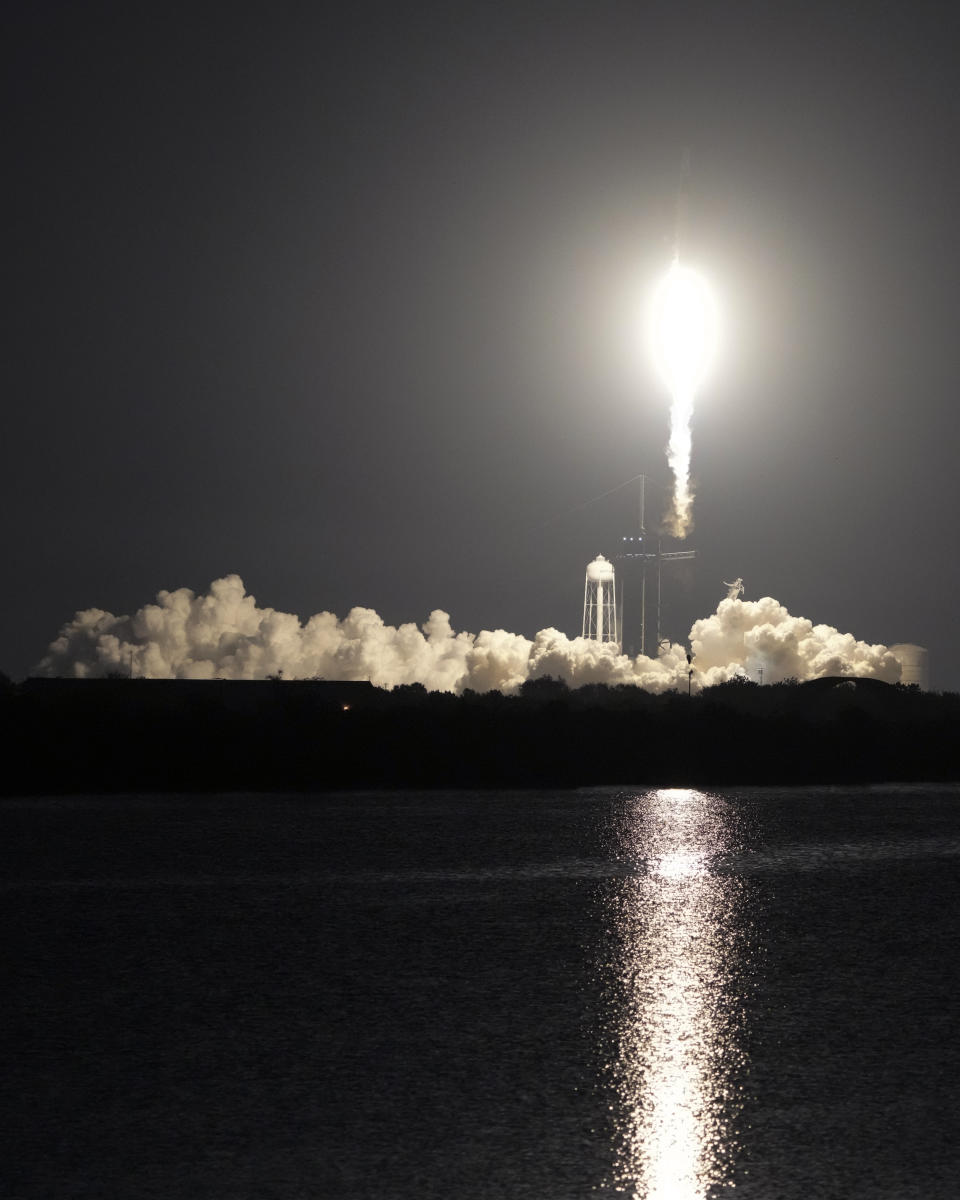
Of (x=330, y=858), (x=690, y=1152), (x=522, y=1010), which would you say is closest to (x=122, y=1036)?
(x=522, y=1010)

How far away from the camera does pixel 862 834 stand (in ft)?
59.7

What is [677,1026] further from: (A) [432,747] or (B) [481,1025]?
Answer: (A) [432,747]

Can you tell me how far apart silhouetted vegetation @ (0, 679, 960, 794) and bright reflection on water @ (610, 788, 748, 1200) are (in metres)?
14.7

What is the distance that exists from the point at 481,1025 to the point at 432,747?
2385cm

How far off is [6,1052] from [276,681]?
56316mm

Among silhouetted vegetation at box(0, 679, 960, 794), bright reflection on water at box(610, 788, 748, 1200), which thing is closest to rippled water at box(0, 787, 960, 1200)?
bright reflection on water at box(610, 788, 748, 1200)

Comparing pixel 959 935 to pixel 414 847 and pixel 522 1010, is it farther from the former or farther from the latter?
pixel 414 847

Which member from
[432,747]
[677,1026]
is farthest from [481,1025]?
[432,747]

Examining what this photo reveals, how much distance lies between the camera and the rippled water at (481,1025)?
5.34 m

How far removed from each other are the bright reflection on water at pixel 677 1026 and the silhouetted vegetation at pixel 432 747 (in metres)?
14.7

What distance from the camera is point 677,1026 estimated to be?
755cm

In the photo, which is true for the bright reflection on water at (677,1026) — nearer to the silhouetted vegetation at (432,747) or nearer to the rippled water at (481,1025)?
the rippled water at (481,1025)

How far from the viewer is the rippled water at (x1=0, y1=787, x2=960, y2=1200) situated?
210 inches

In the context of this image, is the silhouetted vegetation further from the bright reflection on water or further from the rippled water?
the bright reflection on water
